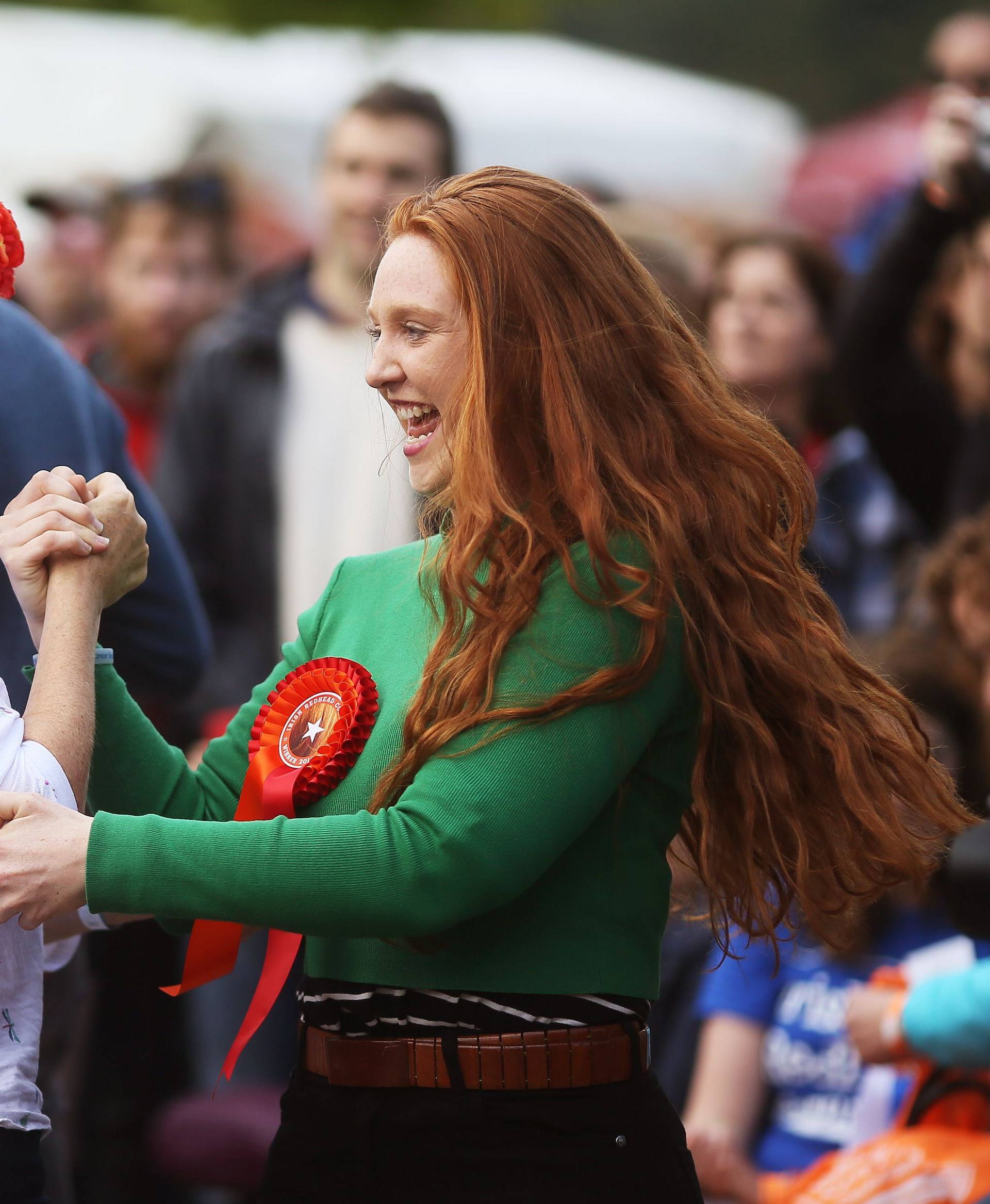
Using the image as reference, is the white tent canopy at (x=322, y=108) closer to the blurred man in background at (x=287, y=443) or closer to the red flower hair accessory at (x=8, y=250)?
the blurred man in background at (x=287, y=443)

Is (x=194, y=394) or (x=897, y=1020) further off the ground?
(x=194, y=394)

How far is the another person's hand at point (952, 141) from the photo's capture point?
403 cm

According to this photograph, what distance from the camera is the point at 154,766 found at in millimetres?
2105

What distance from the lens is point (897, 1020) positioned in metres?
2.76

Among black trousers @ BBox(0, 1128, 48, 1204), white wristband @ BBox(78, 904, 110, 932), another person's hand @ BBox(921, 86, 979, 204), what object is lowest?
black trousers @ BBox(0, 1128, 48, 1204)

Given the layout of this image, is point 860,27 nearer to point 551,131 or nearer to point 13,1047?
point 551,131

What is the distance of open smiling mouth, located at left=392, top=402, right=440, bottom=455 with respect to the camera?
203cm

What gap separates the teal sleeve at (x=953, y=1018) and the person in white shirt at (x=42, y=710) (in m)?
1.36

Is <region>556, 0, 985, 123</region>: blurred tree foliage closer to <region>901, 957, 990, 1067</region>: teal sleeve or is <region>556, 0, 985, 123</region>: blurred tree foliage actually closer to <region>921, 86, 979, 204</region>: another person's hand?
<region>921, 86, 979, 204</region>: another person's hand

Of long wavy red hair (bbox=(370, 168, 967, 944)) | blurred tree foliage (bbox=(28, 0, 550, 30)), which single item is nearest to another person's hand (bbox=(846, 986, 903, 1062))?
long wavy red hair (bbox=(370, 168, 967, 944))

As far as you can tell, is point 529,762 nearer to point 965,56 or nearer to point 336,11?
point 965,56

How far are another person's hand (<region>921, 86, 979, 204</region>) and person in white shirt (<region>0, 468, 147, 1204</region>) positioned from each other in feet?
8.70

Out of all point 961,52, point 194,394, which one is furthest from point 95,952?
point 961,52

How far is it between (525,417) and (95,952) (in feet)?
5.17
